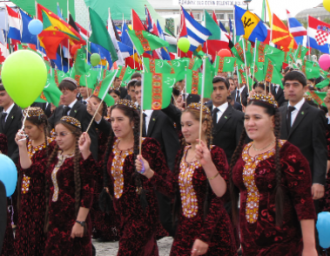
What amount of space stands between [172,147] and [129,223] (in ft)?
6.33

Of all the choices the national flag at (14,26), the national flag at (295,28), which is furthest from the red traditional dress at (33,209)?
the national flag at (295,28)

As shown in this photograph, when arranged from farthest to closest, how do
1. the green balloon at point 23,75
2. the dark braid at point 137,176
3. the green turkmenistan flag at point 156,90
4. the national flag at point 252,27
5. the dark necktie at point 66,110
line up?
the national flag at point 252,27 → the dark necktie at point 66,110 → the green turkmenistan flag at point 156,90 → the green balloon at point 23,75 → the dark braid at point 137,176

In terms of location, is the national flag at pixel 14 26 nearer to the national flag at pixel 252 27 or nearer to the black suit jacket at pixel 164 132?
the national flag at pixel 252 27

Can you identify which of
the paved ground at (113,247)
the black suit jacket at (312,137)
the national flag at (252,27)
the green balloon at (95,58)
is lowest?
the paved ground at (113,247)

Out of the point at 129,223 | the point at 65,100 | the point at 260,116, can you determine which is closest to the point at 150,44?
the point at 65,100

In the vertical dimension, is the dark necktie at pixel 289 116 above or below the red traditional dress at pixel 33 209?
above

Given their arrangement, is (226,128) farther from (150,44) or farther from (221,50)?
(221,50)

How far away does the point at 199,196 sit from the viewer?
402 centimetres

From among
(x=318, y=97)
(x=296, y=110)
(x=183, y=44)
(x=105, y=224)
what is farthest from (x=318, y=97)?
(x=183, y=44)

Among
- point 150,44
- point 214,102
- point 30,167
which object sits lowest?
point 30,167

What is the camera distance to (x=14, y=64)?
177 inches

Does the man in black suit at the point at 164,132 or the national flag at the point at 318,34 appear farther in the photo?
the national flag at the point at 318,34

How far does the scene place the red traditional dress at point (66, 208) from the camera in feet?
14.9

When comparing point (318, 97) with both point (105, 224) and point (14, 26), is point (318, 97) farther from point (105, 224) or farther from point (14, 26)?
point (14, 26)
